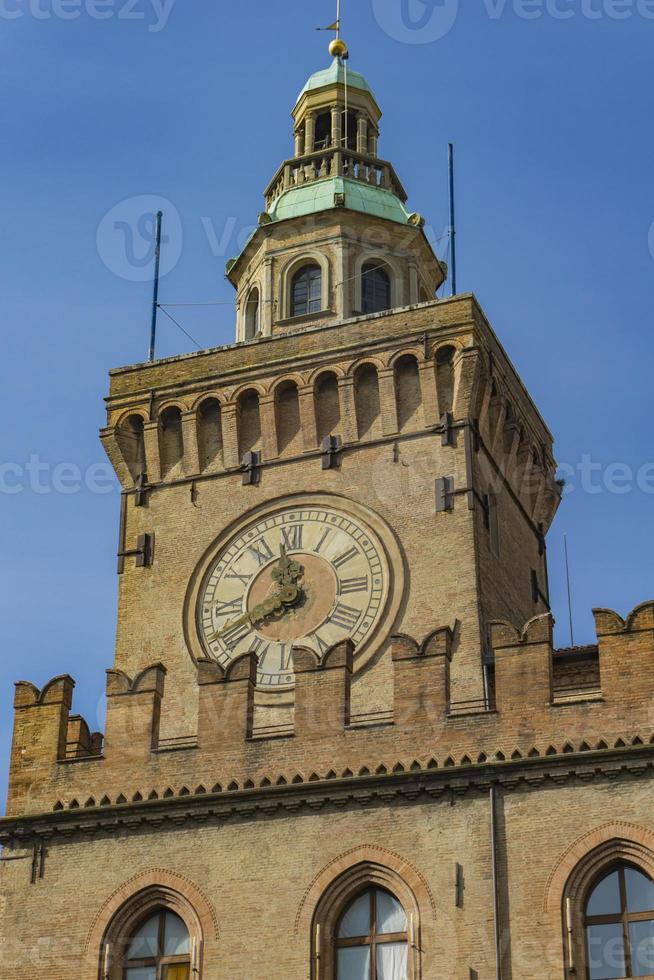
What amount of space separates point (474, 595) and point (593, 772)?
6.33 meters

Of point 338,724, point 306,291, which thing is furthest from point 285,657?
point 306,291

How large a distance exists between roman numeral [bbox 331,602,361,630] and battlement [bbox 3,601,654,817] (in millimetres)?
2876

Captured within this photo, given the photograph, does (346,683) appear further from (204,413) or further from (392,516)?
(204,413)

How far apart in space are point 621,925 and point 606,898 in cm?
47

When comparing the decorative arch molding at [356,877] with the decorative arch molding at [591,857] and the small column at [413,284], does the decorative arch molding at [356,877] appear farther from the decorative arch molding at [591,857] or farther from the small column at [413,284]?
the small column at [413,284]

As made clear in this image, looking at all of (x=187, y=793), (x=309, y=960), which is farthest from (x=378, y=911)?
(x=187, y=793)

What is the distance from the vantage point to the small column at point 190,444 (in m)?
39.9

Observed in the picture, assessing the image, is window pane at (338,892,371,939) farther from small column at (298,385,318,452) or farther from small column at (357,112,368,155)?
small column at (357,112,368,155)

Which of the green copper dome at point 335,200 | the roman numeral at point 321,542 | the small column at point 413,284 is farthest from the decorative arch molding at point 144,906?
the green copper dome at point 335,200

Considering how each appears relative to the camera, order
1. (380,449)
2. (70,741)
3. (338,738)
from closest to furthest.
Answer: (338,738) < (70,741) < (380,449)

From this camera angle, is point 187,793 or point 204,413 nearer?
point 187,793

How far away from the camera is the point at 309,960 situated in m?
30.5

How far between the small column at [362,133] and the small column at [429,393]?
844 centimetres

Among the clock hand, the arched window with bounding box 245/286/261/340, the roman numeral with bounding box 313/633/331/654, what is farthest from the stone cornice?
the arched window with bounding box 245/286/261/340
